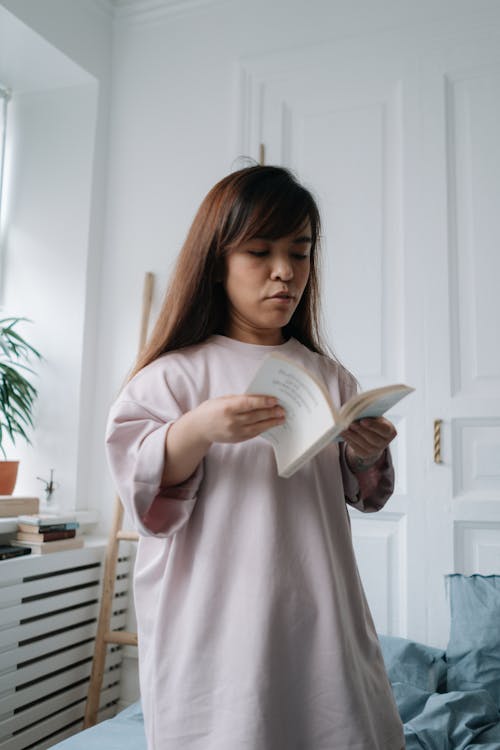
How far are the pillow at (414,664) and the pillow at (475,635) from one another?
0.03 meters

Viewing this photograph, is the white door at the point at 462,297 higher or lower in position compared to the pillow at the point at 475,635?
higher

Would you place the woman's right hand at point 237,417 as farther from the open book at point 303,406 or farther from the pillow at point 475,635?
the pillow at point 475,635

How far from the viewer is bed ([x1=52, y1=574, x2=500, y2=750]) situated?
158 centimetres

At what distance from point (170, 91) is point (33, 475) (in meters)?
1.66

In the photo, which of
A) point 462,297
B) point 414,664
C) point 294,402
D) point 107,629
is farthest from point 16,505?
point 294,402

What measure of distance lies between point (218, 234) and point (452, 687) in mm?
1485

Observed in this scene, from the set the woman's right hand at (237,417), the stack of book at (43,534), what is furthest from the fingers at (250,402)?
the stack of book at (43,534)

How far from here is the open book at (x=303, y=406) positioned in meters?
0.72

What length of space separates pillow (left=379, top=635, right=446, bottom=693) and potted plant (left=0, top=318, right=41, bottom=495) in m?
1.41

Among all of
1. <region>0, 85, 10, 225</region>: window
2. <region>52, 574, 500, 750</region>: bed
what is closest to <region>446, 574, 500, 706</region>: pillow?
<region>52, 574, 500, 750</region>: bed

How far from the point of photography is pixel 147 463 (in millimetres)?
810

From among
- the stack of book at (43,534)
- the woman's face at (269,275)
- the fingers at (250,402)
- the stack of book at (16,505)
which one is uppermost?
the woman's face at (269,275)

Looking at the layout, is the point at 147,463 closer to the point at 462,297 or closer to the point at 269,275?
the point at 269,275

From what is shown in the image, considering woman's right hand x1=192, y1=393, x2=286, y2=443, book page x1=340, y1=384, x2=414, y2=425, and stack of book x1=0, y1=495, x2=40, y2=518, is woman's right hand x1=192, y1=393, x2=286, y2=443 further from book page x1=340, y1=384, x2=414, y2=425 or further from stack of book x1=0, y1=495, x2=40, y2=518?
stack of book x1=0, y1=495, x2=40, y2=518
